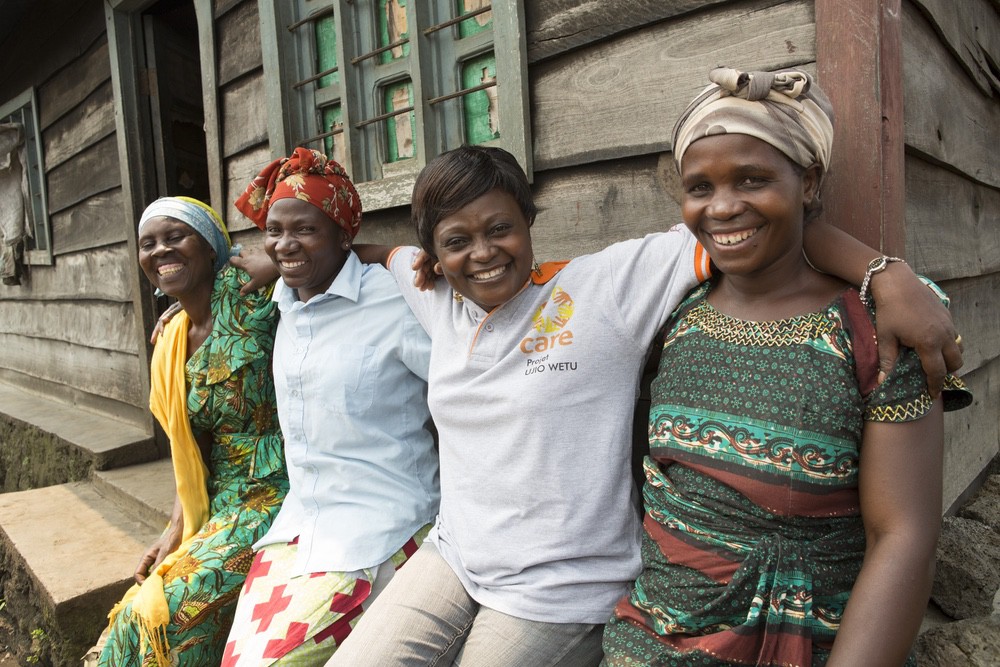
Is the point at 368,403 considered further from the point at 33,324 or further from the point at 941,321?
the point at 33,324

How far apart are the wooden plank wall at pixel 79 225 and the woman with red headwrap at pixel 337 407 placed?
2662 millimetres

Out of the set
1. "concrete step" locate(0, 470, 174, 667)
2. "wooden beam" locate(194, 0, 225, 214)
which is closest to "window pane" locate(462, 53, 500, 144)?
"wooden beam" locate(194, 0, 225, 214)

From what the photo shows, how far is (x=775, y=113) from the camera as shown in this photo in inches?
46.8

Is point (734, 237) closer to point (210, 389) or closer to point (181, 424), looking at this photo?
point (210, 389)

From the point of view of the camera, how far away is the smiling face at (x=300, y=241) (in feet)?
6.55

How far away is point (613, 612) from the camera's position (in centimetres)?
141

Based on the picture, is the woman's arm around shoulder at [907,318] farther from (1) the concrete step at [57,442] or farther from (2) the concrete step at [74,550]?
(1) the concrete step at [57,442]

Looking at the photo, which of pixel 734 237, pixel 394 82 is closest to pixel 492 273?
pixel 734 237

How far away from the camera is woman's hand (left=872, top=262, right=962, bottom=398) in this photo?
3.56 feet

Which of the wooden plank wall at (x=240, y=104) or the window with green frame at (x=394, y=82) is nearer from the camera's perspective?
the window with green frame at (x=394, y=82)

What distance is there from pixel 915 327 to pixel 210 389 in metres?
1.95

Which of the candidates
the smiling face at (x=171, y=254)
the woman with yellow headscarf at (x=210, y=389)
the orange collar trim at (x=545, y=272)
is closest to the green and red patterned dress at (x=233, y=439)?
the woman with yellow headscarf at (x=210, y=389)

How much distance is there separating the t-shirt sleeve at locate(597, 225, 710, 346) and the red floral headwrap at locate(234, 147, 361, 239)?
3.06 feet

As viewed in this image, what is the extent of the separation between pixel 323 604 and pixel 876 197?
5.16 ft
